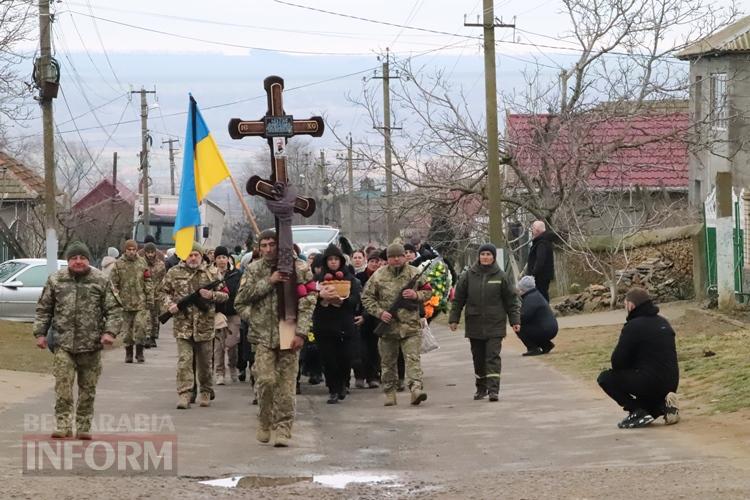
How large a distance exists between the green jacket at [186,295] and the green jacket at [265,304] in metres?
2.64

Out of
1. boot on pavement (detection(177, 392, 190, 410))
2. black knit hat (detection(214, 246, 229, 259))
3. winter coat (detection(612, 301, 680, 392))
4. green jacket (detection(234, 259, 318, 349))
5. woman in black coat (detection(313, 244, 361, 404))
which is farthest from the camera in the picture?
black knit hat (detection(214, 246, 229, 259))

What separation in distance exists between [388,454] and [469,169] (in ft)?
62.1

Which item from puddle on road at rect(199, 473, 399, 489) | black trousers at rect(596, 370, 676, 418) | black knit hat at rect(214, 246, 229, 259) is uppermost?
black knit hat at rect(214, 246, 229, 259)

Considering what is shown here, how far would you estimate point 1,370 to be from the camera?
18.2 metres

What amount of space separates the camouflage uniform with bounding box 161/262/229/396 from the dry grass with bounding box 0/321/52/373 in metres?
4.47

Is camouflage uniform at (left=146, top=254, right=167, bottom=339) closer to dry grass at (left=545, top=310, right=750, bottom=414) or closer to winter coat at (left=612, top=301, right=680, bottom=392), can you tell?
dry grass at (left=545, top=310, right=750, bottom=414)

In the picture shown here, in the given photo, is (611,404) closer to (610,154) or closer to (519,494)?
(519,494)

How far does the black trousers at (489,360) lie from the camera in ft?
49.6

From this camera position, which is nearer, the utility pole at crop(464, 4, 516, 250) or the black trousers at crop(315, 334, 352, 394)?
the black trousers at crop(315, 334, 352, 394)

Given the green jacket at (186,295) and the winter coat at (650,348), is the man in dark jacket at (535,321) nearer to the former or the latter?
the green jacket at (186,295)

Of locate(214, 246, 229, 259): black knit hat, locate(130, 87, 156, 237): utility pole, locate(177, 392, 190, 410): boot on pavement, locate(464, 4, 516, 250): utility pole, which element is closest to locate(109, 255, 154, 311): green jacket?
locate(214, 246, 229, 259): black knit hat

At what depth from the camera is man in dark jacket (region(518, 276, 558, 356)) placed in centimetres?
1919

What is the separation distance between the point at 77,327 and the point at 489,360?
5162 mm

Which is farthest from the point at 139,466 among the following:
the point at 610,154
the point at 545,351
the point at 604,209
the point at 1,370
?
the point at 604,209
